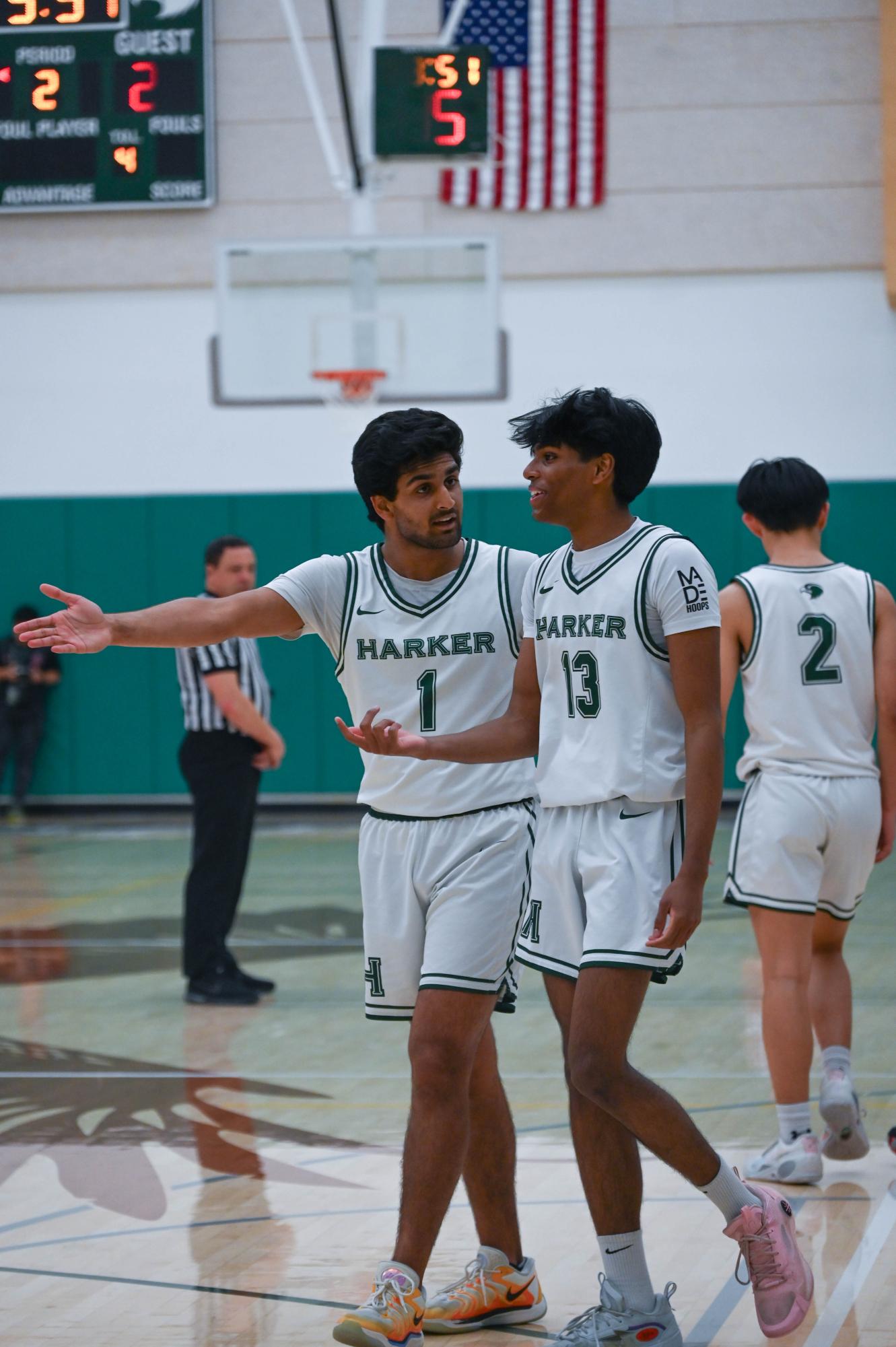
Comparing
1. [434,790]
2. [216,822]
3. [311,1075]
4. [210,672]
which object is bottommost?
[311,1075]

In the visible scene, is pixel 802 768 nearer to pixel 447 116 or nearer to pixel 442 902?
pixel 442 902

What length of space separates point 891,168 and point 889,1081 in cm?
986

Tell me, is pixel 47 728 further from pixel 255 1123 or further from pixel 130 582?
pixel 255 1123

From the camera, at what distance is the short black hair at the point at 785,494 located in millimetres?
4488

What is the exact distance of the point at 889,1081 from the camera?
18.0 feet

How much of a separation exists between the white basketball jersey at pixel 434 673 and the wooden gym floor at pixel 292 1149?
3.68 feet

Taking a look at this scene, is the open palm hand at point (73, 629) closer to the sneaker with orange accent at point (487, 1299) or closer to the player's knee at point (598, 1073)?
the player's knee at point (598, 1073)

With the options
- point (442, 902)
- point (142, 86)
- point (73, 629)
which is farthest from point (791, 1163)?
point (142, 86)

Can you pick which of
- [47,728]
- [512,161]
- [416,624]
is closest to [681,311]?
[512,161]

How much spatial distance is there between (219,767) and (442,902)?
3.67m

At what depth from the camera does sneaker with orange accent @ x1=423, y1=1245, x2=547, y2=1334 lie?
3.43 meters

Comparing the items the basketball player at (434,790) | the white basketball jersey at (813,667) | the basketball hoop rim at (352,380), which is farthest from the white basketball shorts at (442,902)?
the basketball hoop rim at (352,380)

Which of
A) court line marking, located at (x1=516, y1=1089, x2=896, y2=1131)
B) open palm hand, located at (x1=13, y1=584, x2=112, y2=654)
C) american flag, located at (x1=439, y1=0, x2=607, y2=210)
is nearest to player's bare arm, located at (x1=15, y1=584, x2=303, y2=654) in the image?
open palm hand, located at (x1=13, y1=584, x2=112, y2=654)

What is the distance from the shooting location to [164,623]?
3.35 m
